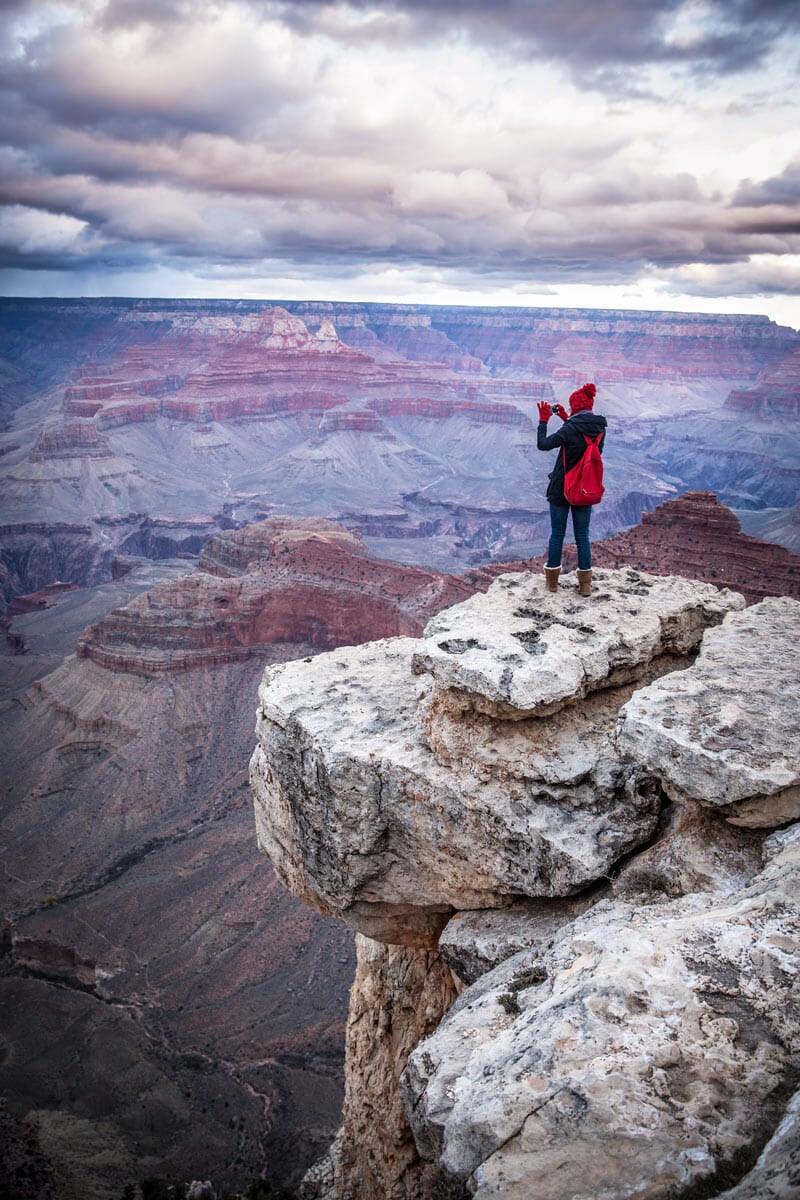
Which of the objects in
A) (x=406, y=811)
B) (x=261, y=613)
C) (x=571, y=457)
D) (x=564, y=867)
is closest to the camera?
(x=564, y=867)

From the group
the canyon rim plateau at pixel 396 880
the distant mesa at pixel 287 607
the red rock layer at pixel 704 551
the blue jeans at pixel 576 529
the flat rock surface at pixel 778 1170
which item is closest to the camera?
the flat rock surface at pixel 778 1170

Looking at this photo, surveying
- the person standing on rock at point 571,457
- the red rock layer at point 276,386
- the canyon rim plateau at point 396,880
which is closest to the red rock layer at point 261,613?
the canyon rim plateau at point 396,880

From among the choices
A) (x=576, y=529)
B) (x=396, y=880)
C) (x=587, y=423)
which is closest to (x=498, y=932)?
(x=396, y=880)

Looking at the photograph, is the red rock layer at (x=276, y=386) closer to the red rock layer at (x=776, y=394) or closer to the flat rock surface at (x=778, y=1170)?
the red rock layer at (x=776, y=394)

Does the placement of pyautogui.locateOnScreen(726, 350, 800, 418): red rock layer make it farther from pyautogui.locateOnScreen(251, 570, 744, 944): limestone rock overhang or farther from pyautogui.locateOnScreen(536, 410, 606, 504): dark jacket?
pyautogui.locateOnScreen(251, 570, 744, 944): limestone rock overhang

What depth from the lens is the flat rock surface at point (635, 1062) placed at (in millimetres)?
3912

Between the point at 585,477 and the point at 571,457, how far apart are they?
0.32 m

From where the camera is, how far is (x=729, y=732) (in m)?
6.14

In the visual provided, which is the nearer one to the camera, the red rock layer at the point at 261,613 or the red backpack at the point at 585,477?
the red backpack at the point at 585,477

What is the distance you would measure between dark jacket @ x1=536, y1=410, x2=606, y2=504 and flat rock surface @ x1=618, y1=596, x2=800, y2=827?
3147 mm

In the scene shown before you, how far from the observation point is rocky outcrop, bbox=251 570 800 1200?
415 centimetres

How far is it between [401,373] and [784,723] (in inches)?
6038

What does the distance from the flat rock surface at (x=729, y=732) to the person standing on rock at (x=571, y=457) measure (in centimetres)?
272

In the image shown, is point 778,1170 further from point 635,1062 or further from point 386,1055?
point 386,1055
